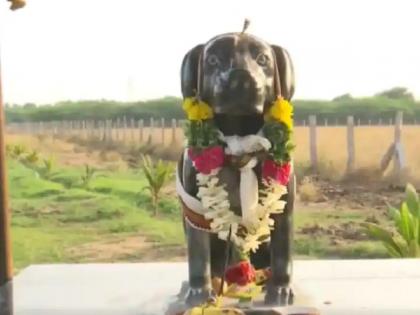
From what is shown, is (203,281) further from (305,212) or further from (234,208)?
(305,212)

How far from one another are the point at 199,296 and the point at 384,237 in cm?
77

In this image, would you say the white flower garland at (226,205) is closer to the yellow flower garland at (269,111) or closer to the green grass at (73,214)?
the yellow flower garland at (269,111)

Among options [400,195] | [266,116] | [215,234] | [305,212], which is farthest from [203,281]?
[400,195]

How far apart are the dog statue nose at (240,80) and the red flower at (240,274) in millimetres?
336

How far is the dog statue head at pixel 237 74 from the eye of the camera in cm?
141

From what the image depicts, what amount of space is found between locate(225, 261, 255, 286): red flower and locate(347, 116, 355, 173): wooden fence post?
2.36 ft

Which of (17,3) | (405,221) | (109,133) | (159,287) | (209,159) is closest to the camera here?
(17,3)

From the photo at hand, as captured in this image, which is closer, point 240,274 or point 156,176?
point 240,274

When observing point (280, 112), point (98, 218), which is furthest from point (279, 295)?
point (98, 218)

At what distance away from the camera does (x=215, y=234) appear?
1561mm

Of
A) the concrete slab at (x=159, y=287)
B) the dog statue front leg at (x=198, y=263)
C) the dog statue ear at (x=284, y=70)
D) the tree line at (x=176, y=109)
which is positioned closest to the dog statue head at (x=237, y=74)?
the dog statue ear at (x=284, y=70)

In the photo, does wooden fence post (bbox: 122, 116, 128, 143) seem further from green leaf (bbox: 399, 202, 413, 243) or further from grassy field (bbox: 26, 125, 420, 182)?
green leaf (bbox: 399, 202, 413, 243)

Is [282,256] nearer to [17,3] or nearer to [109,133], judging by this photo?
[17,3]

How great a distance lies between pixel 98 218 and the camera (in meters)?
2.18
